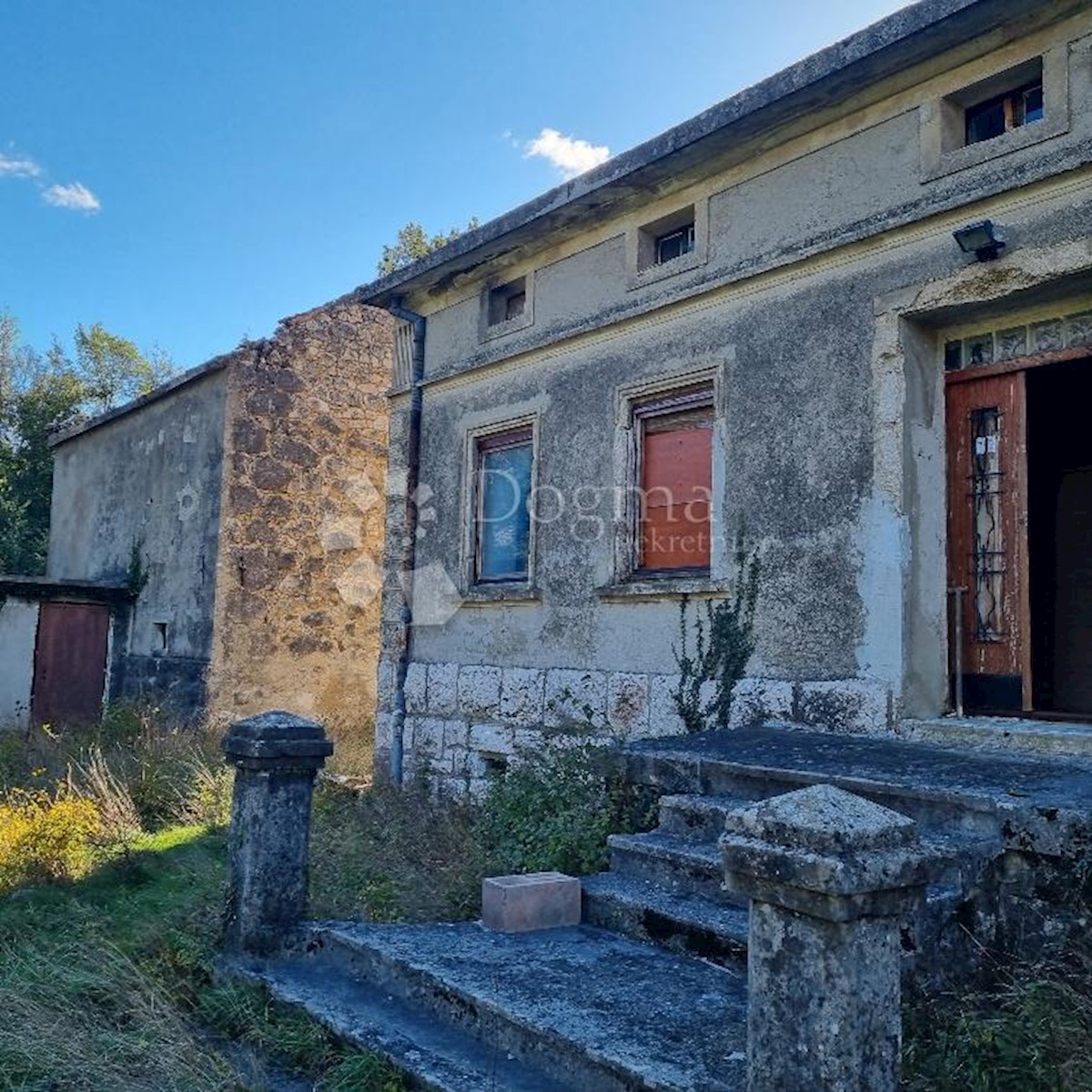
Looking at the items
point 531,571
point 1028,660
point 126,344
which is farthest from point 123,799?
point 126,344

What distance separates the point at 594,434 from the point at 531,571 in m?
1.21

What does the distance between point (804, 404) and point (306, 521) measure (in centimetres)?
765

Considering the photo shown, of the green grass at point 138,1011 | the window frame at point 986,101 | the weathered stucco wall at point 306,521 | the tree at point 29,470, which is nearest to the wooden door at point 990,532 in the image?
the window frame at point 986,101

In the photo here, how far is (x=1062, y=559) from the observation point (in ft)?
28.8

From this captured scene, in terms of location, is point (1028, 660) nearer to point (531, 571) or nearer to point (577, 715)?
point (577, 715)

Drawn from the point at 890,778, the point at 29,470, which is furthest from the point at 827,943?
the point at 29,470

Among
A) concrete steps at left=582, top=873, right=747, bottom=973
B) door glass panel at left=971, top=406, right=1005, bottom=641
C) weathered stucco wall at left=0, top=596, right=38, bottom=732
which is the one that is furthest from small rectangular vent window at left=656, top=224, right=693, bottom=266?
weathered stucco wall at left=0, top=596, right=38, bottom=732

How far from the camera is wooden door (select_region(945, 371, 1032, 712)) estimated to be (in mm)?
5426

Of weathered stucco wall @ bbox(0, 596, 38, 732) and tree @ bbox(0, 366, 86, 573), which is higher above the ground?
tree @ bbox(0, 366, 86, 573)

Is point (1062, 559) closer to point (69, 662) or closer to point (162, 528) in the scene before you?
point (162, 528)

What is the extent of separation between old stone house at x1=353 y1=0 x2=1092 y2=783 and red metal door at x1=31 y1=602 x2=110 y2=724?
630 centimetres

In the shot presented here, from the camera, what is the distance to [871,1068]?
2328 millimetres

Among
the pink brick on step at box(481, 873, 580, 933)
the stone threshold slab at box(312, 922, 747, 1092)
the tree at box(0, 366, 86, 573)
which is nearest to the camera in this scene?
the stone threshold slab at box(312, 922, 747, 1092)

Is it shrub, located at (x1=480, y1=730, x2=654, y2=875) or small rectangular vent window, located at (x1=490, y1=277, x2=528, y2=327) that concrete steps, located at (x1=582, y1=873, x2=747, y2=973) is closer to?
shrub, located at (x1=480, y1=730, x2=654, y2=875)
